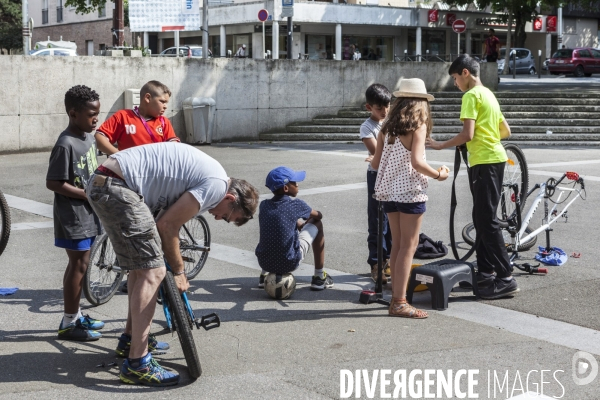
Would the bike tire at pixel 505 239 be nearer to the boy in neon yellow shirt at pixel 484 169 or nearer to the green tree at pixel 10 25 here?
the boy in neon yellow shirt at pixel 484 169

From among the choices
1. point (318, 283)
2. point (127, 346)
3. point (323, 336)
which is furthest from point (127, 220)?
point (318, 283)

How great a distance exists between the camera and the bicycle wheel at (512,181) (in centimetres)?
809

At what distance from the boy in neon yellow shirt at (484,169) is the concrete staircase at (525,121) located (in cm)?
1268

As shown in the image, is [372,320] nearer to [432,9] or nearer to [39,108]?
[39,108]

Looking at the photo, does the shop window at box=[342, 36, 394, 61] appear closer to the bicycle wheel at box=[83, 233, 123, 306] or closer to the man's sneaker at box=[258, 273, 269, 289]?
the man's sneaker at box=[258, 273, 269, 289]

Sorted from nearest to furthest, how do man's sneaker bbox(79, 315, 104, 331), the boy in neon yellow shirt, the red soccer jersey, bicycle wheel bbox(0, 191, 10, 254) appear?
man's sneaker bbox(79, 315, 104, 331)
the boy in neon yellow shirt
the red soccer jersey
bicycle wheel bbox(0, 191, 10, 254)

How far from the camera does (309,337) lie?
18.6 feet

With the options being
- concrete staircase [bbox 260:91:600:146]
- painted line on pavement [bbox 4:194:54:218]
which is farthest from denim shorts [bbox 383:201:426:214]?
concrete staircase [bbox 260:91:600:146]

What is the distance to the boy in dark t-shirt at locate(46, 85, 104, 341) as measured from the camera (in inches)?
219

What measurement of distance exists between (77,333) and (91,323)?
0.16 meters

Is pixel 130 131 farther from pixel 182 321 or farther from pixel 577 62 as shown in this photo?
pixel 577 62

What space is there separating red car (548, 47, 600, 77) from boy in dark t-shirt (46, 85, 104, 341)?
42587 millimetres

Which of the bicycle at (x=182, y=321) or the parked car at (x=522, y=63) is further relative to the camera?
the parked car at (x=522, y=63)

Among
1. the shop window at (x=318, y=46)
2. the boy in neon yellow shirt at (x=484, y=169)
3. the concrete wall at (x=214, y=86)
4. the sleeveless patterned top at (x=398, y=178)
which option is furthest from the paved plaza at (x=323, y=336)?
the shop window at (x=318, y=46)
